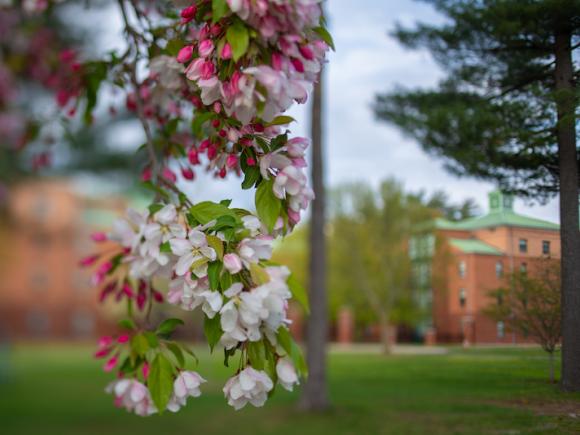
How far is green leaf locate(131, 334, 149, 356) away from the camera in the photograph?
48.8 inches

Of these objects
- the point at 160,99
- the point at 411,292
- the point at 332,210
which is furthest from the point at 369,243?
the point at 160,99

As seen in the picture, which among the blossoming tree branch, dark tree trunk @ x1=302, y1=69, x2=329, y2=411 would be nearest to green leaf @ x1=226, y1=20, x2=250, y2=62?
the blossoming tree branch

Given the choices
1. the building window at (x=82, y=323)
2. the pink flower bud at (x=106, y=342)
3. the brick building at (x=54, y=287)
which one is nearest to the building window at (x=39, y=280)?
the brick building at (x=54, y=287)

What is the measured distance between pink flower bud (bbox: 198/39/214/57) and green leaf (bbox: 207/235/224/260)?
1.01 feet

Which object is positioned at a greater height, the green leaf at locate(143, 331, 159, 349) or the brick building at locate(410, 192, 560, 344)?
the brick building at locate(410, 192, 560, 344)

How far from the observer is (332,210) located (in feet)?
17.2

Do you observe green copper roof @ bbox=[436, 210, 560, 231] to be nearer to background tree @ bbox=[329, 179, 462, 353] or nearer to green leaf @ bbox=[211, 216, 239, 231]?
background tree @ bbox=[329, 179, 462, 353]

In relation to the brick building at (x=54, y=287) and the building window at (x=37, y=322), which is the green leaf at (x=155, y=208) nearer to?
the brick building at (x=54, y=287)

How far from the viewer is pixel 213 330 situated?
1047 mm

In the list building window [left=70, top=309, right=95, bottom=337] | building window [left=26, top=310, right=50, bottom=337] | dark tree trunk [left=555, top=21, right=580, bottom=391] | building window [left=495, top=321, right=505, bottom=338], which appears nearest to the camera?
dark tree trunk [left=555, top=21, right=580, bottom=391]

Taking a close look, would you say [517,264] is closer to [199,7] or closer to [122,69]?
[199,7]

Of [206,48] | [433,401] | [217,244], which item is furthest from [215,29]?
[433,401]

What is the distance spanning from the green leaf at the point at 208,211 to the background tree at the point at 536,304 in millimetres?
650

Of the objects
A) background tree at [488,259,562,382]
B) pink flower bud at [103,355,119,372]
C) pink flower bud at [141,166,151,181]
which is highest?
pink flower bud at [141,166,151,181]
